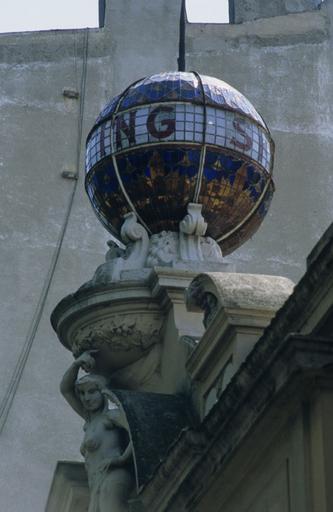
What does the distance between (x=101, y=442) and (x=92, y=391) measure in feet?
1.20

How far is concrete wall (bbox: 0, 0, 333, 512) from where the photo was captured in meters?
22.2

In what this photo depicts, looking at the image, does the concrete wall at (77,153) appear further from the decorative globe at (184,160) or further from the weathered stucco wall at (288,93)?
the decorative globe at (184,160)

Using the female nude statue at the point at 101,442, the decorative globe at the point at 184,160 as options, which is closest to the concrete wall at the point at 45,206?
the decorative globe at the point at 184,160

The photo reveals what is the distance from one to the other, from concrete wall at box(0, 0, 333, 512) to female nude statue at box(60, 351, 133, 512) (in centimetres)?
972

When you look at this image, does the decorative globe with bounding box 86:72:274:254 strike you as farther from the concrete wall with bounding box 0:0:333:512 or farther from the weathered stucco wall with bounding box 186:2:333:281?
the weathered stucco wall with bounding box 186:2:333:281

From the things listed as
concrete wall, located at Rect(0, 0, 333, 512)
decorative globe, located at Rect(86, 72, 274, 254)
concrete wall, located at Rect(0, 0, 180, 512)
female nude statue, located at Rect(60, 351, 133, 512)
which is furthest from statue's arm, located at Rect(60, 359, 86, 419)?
concrete wall, located at Rect(0, 0, 333, 512)

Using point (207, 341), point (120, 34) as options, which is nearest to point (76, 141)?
point (120, 34)

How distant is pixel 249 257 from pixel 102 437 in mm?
12113

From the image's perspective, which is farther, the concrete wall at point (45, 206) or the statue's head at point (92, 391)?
the concrete wall at point (45, 206)

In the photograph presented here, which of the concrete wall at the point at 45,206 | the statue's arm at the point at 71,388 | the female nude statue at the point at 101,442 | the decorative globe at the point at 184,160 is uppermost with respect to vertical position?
the concrete wall at the point at 45,206

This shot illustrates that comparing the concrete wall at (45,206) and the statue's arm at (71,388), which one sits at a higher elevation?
the concrete wall at (45,206)

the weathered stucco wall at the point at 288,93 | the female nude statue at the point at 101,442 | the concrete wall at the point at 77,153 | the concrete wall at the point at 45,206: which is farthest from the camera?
the weathered stucco wall at the point at 288,93

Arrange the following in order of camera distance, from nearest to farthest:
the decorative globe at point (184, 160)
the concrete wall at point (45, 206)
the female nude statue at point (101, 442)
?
the female nude statue at point (101, 442)
the decorative globe at point (184, 160)
the concrete wall at point (45, 206)

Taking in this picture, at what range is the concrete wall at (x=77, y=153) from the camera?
2222 cm
